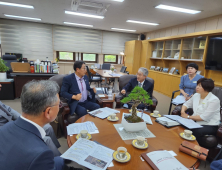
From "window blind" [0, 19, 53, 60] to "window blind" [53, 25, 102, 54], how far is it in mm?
365

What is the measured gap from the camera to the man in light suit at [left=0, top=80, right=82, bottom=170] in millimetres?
662

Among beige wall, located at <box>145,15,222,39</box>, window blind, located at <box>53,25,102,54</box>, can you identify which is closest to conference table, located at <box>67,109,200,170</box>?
beige wall, located at <box>145,15,222,39</box>

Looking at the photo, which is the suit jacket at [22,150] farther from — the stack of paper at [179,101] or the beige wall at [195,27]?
the beige wall at [195,27]

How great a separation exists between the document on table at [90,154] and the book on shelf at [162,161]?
0.92 feet

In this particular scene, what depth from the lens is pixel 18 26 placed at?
20.6 feet

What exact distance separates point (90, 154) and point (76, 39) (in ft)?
22.7

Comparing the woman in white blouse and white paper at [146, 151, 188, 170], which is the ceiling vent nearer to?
the woman in white blouse

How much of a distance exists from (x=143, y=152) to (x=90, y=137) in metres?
0.47

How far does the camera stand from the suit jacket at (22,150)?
2.15 feet

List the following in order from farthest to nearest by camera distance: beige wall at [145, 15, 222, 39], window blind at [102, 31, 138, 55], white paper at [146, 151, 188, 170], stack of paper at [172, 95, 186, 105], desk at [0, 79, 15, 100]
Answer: window blind at [102, 31, 138, 55] → beige wall at [145, 15, 222, 39] → desk at [0, 79, 15, 100] → stack of paper at [172, 95, 186, 105] → white paper at [146, 151, 188, 170]

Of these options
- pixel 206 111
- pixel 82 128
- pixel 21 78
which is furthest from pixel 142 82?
pixel 21 78

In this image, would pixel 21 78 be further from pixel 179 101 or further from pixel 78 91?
pixel 179 101

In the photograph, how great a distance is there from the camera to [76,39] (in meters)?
7.13

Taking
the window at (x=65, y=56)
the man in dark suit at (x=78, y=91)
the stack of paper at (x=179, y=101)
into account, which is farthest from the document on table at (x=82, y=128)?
the window at (x=65, y=56)
